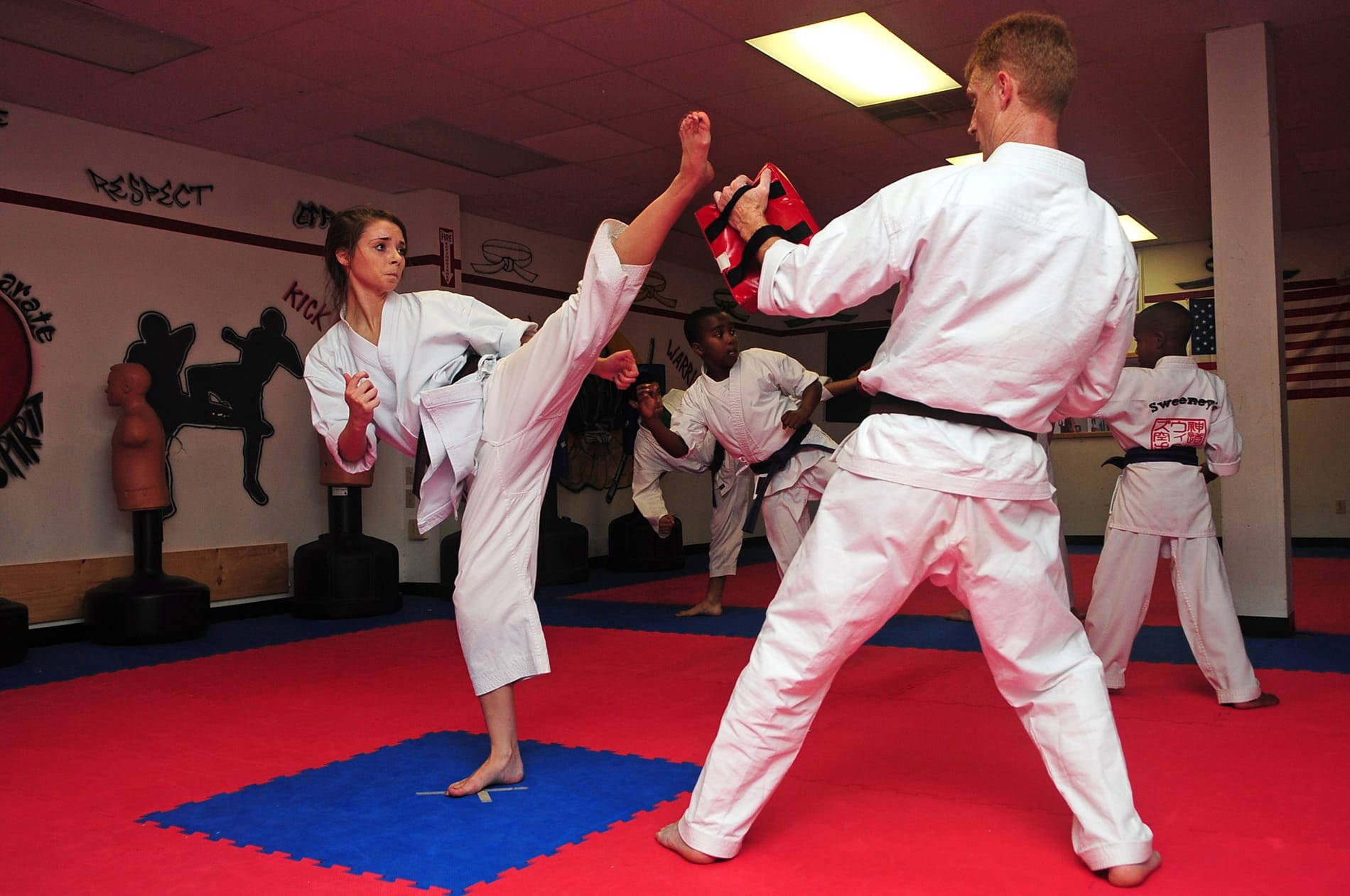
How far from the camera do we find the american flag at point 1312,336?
9.78m

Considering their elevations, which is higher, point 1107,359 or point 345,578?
point 1107,359

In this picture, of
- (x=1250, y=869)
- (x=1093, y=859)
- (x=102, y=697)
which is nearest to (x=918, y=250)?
(x=1093, y=859)

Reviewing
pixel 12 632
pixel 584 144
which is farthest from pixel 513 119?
pixel 12 632

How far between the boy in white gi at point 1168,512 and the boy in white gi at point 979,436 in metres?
1.79

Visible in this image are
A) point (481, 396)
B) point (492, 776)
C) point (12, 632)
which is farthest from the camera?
point (12, 632)

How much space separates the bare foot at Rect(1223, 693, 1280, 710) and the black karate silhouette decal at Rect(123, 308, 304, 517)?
544 centimetres

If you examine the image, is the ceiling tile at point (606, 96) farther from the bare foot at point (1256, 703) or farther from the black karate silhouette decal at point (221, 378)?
the bare foot at point (1256, 703)

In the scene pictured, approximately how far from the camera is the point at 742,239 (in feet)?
7.31

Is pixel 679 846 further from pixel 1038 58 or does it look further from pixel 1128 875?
pixel 1038 58

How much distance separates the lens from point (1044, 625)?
209 centimetres

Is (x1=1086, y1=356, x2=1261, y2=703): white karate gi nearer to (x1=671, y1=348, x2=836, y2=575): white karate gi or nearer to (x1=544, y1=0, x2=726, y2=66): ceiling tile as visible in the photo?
(x1=671, y1=348, x2=836, y2=575): white karate gi

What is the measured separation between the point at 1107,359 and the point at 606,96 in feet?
14.0

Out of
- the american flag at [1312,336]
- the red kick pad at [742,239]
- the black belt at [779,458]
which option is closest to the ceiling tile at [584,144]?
the black belt at [779,458]

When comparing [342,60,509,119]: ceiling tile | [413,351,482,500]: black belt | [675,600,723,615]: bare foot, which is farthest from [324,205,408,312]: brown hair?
[675,600,723,615]: bare foot
